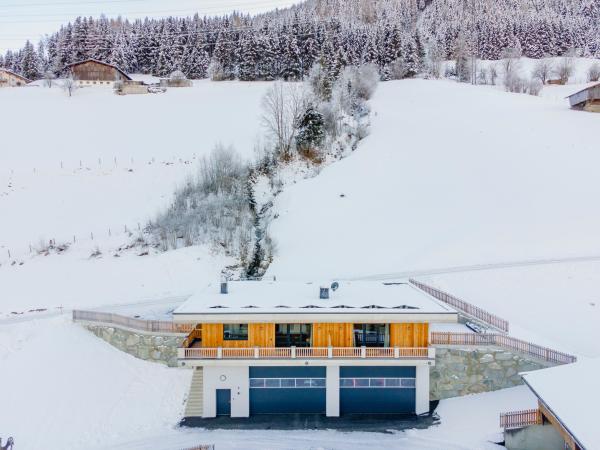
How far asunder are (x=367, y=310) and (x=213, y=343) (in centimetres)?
704

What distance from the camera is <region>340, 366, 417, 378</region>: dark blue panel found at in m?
20.7

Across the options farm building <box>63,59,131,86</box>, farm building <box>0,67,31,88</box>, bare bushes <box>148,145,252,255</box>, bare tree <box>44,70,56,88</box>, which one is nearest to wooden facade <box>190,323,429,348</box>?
bare bushes <box>148,145,252,255</box>

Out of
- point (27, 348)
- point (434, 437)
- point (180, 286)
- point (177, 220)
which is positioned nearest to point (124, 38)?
point (177, 220)

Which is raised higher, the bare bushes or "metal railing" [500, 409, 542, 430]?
the bare bushes

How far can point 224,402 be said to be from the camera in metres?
20.9

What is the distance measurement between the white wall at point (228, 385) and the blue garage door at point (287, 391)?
0.29 metres

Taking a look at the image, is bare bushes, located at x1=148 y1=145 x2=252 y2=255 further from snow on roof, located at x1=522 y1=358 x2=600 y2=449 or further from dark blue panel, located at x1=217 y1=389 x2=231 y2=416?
snow on roof, located at x1=522 y1=358 x2=600 y2=449

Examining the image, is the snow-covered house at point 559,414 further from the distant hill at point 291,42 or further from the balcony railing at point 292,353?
the distant hill at point 291,42

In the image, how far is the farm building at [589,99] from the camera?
55.6 meters

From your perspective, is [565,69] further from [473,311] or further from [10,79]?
[10,79]

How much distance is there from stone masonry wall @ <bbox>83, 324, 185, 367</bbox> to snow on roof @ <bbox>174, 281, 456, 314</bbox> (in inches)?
129

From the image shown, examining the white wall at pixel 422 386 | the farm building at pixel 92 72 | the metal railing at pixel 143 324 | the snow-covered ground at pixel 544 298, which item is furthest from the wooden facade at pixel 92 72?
the white wall at pixel 422 386

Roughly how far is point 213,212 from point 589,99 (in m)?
48.8

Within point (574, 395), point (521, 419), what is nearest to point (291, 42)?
point (521, 419)
